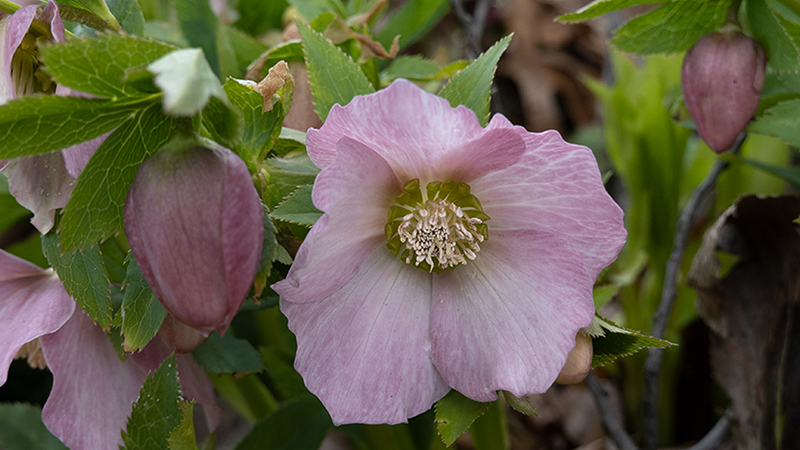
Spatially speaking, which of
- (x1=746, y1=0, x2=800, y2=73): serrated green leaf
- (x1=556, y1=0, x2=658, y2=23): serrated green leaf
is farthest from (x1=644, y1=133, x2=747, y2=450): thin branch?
(x1=556, y1=0, x2=658, y2=23): serrated green leaf

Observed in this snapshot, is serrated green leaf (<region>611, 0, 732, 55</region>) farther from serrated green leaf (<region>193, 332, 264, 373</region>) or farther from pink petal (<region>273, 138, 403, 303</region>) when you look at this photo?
serrated green leaf (<region>193, 332, 264, 373</region>)

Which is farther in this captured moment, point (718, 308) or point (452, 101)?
point (718, 308)

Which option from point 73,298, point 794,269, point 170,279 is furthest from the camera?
point 794,269

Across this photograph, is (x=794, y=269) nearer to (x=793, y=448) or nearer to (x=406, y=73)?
(x=793, y=448)

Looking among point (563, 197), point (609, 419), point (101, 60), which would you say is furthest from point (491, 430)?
point (101, 60)

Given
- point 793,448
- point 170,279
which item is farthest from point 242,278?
point 793,448

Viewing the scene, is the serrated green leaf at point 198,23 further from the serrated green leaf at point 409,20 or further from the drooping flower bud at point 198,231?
the drooping flower bud at point 198,231

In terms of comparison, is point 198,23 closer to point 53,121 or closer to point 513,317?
point 53,121

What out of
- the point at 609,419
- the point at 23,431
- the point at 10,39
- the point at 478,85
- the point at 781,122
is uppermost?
the point at 10,39

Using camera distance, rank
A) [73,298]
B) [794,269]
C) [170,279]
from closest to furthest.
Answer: [170,279], [73,298], [794,269]
